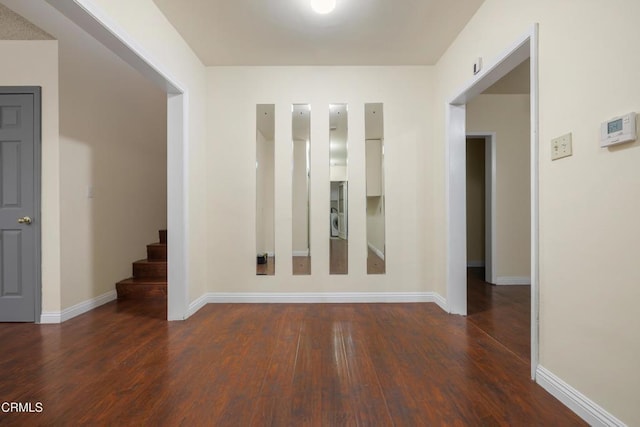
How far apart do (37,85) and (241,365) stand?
3117 millimetres

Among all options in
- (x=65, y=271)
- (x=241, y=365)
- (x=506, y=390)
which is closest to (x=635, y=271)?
(x=506, y=390)

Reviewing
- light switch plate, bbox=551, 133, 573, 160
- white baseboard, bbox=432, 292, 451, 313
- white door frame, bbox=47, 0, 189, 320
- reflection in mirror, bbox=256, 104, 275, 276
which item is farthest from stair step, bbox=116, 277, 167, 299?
light switch plate, bbox=551, 133, 573, 160

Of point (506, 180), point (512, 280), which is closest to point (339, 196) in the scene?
point (506, 180)

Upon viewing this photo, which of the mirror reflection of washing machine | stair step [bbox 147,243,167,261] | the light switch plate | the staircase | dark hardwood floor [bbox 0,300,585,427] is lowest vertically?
dark hardwood floor [bbox 0,300,585,427]

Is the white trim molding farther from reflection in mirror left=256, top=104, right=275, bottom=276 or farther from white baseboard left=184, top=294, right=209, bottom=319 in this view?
reflection in mirror left=256, top=104, right=275, bottom=276

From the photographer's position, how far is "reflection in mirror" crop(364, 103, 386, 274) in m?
3.36

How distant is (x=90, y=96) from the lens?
3.13 metres

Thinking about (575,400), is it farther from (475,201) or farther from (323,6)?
(475,201)

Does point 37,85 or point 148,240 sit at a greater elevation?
point 37,85

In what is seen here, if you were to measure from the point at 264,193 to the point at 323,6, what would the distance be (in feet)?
6.21

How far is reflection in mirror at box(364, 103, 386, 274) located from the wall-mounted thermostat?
210 cm

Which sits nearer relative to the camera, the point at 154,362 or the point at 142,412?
the point at 142,412

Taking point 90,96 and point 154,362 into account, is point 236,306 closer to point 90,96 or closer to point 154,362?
point 154,362

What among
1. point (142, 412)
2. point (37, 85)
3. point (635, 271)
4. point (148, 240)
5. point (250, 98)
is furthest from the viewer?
point (148, 240)
